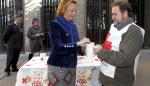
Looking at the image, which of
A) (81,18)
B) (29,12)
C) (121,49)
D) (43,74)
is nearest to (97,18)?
(81,18)

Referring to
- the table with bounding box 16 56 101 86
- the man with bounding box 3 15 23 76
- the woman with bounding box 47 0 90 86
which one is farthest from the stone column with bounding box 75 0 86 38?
the woman with bounding box 47 0 90 86

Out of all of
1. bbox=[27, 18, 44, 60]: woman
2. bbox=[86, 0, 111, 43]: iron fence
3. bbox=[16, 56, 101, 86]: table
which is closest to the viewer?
bbox=[16, 56, 101, 86]: table

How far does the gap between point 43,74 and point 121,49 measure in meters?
3.31

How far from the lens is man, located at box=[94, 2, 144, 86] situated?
353 cm

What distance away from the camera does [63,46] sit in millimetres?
4363

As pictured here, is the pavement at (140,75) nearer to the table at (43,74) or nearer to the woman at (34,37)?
the woman at (34,37)

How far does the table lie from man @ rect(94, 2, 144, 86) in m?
2.61

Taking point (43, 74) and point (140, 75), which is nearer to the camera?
point (43, 74)

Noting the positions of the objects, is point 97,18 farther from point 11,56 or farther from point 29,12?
point 11,56

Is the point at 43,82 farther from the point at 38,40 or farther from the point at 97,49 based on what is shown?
the point at 38,40

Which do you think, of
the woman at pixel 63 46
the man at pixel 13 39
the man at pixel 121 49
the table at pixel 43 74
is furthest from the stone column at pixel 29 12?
the man at pixel 121 49

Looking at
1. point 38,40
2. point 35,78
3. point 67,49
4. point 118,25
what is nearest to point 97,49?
point 118,25

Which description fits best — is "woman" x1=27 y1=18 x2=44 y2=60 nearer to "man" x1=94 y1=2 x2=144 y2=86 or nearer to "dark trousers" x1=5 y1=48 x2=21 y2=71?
"dark trousers" x1=5 y1=48 x2=21 y2=71

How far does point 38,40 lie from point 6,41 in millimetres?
1319
